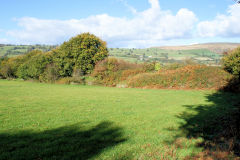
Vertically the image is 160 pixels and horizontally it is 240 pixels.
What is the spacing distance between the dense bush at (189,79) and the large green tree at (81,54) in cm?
1503

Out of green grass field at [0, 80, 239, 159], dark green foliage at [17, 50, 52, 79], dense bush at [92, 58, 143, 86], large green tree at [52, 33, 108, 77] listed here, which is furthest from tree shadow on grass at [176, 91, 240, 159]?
dark green foliage at [17, 50, 52, 79]

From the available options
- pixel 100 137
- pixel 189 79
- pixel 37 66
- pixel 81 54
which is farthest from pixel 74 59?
pixel 100 137

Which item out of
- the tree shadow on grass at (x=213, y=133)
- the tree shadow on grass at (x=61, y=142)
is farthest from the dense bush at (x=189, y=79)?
the tree shadow on grass at (x=61, y=142)

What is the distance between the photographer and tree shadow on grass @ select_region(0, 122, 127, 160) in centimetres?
465

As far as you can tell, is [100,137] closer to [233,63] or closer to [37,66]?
[233,63]

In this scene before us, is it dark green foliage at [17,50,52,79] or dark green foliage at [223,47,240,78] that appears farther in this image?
dark green foliage at [17,50,52,79]

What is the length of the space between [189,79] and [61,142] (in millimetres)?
24905

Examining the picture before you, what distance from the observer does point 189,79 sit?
26859 mm

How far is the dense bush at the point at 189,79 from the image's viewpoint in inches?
967

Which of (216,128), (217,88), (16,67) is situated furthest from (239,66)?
(16,67)

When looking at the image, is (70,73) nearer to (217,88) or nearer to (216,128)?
(217,88)

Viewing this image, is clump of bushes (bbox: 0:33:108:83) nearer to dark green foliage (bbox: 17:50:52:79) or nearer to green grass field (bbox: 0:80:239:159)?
dark green foliage (bbox: 17:50:52:79)

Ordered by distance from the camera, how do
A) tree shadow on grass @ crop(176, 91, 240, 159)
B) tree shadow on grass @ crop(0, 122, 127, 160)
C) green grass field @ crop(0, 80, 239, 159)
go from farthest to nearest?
tree shadow on grass @ crop(176, 91, 240, 159) < green grass field @ crop(0, 80, 239, 159) < tree shadow on grass @ crop(0, 122, 127, 160)

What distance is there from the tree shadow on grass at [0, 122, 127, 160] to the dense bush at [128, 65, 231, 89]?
22021 mm
